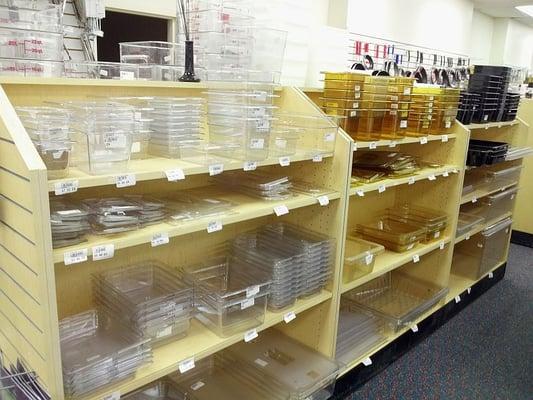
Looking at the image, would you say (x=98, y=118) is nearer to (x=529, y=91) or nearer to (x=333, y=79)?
(x=333, y=79)

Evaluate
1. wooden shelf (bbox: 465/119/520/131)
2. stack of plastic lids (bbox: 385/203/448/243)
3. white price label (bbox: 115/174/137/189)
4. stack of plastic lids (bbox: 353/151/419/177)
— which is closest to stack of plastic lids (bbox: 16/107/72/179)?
white price label (bbox: 115/174/137/189)

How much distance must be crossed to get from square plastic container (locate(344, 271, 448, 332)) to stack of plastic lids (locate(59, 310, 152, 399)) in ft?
5.76

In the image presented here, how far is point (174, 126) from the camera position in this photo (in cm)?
176

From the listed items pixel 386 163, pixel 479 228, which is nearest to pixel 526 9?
pixel 479 228

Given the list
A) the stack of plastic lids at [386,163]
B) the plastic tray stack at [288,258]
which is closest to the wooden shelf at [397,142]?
the stack of plastic lids at [386,163]

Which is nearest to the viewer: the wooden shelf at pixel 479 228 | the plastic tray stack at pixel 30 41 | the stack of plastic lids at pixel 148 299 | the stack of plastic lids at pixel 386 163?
the plastic tray stack at pixel 30 41

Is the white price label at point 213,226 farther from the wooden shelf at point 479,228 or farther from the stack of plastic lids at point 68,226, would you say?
the wooden shelf at point 479,228

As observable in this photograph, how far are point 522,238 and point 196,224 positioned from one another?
475cm

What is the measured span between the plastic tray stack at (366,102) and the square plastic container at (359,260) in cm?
63

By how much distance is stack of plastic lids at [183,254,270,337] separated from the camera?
6.08 ft

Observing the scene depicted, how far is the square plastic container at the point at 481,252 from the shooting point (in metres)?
3.81

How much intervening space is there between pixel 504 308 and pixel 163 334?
3028 millimetres

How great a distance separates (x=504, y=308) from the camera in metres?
3.70

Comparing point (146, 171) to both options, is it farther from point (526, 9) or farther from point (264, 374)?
point (526, 9)
